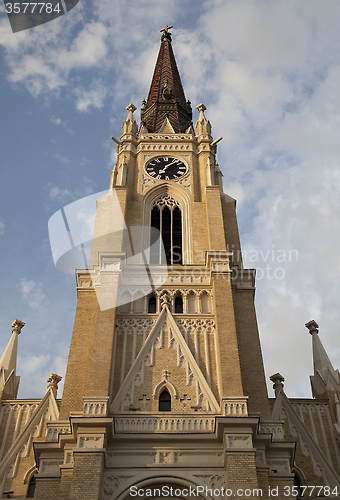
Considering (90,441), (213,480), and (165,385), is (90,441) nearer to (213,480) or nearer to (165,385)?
(165,385)

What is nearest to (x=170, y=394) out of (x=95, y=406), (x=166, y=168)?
(x=95, y=406)

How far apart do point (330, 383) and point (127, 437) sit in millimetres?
8589

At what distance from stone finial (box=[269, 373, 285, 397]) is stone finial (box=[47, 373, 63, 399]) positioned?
7952 mm

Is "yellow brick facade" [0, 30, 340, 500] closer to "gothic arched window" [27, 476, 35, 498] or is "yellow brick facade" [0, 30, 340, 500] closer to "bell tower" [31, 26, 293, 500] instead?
"bell tower" [31, 26, 293, 500]

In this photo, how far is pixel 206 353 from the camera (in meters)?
20.5

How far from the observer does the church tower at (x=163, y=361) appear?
56.1ft

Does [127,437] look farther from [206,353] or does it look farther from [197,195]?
[197,195]

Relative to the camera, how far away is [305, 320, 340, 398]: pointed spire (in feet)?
73.4

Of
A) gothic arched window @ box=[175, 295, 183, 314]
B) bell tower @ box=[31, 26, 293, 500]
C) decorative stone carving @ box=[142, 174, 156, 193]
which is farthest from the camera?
decorative stone carving @ box=[142, 174, 156, 193]

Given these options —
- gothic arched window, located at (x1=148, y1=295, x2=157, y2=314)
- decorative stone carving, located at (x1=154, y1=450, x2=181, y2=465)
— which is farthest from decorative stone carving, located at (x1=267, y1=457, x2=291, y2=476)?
gothic arched window, located at (x1=148, y1=295, x2=157, y2=314)

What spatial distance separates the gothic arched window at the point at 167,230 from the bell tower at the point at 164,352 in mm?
58

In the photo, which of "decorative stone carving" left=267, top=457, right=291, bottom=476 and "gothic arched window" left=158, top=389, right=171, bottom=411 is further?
"gothic arched window" left=158, top=389, right=171, bottom=411

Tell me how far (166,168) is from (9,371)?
42.0 ft

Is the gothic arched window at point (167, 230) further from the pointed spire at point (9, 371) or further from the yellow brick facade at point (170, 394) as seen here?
the pointed spire at point (9, 371)
